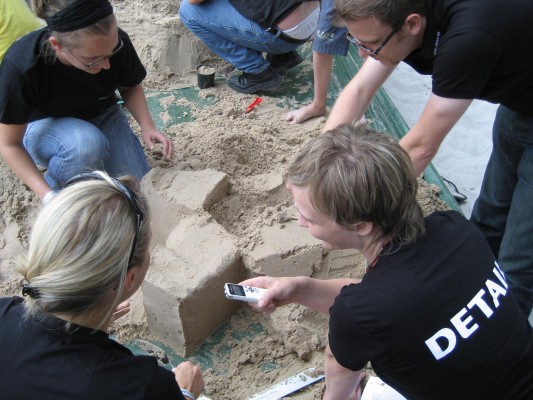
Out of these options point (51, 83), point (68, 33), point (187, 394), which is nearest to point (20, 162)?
point (51, 83)

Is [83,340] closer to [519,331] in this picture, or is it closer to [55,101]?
[519,331]

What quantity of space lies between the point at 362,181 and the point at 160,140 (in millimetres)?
1642

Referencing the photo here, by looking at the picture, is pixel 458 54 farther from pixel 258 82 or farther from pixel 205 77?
pixel 205 77

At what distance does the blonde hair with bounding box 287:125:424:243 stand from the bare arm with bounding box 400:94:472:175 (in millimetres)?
400

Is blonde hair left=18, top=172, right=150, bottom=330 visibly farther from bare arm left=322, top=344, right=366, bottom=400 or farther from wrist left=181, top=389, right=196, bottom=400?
bare arm left=322, top=344, right=366, bottom=400

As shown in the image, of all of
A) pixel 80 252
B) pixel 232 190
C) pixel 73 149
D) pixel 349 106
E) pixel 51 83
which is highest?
pixel 80 252

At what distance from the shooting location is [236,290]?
1.68 metres

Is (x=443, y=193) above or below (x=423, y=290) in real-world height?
below

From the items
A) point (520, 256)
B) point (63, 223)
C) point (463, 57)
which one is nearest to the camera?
point (63, 223)

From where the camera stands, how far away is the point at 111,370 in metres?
1.23

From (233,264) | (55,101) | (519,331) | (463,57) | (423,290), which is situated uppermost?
(463,57)

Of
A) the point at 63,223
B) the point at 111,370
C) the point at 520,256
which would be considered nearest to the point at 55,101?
the point at 63,223

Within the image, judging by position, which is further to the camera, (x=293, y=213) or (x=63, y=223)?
(x=293, y=213)

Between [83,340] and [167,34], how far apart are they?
3.09m
